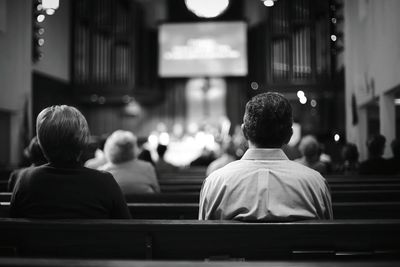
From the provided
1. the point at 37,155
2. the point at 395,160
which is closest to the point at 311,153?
the point at 395,160

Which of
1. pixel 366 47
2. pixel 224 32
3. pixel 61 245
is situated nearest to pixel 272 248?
pixel 61 245

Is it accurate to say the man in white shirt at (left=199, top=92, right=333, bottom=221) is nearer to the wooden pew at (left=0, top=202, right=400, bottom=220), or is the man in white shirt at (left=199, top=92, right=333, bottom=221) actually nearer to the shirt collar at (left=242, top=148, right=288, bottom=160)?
the shirt collar at (left=242, top=148, right=288, bottom=160)

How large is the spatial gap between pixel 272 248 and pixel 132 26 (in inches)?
523

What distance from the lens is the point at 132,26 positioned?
14320 millimetres

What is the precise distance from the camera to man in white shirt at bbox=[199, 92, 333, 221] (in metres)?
1.93

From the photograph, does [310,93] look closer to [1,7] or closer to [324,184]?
[1,7]

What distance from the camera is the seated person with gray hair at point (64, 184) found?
2.08 metres

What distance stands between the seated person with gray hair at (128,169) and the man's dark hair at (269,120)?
1.93 m

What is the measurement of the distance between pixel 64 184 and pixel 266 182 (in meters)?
0.86

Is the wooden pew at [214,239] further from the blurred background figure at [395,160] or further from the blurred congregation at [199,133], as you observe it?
the blurred background figure at [395,160]

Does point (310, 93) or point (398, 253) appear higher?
point (310, 93)

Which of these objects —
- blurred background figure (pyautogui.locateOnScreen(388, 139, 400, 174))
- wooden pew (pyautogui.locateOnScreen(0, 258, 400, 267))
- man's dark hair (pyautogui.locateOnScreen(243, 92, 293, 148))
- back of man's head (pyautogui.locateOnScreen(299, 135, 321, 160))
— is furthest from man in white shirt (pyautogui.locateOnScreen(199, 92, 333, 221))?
blurred background figure (pyautogui.locateOnScreen(388, 139, 400, 174))

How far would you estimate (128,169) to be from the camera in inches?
152

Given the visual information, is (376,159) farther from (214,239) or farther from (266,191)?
(214,239)
